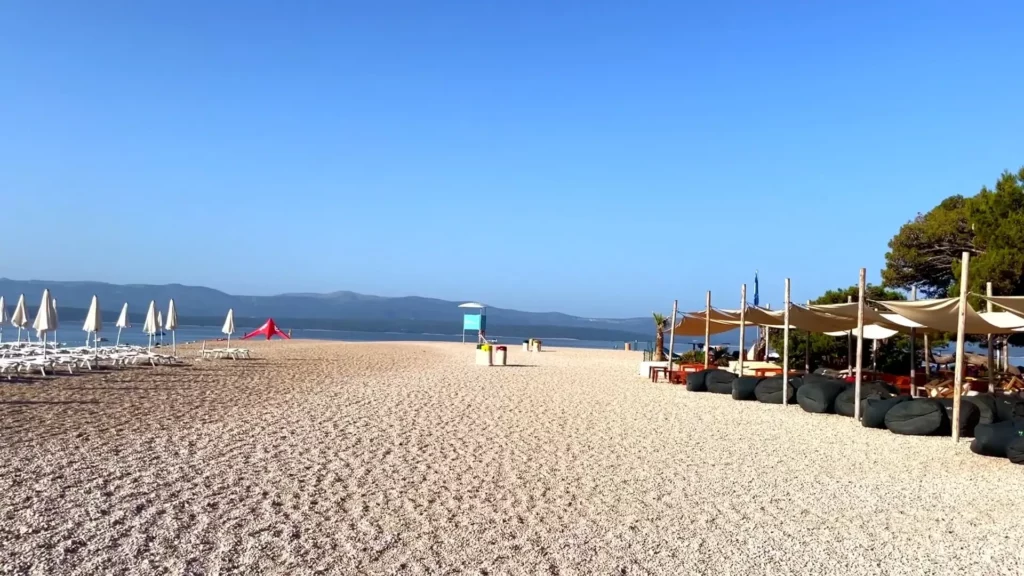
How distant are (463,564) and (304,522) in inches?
49.7

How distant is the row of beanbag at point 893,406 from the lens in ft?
26.9

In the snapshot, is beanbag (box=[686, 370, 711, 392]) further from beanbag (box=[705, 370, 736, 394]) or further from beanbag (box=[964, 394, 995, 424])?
beanbag (box=[964, 394, 995, 424])

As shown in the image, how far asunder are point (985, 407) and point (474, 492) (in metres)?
7.04

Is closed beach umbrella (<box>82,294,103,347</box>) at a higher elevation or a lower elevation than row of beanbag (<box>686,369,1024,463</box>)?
higher

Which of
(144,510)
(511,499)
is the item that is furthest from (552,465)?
(144,510)

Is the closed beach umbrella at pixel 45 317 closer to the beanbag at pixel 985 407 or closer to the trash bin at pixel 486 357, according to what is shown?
the trash bin at pixel 486 357

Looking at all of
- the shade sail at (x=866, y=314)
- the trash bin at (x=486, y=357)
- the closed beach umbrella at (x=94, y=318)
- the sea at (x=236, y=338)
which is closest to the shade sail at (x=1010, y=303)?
the shade sail at (x=866, y=314)

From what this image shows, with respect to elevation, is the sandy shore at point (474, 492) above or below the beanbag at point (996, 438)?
below

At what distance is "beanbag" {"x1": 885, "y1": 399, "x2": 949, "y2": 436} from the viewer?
9773 millimetres

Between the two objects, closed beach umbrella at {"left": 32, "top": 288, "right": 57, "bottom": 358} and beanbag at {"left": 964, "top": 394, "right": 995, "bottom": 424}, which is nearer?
beanbag at {"left": 964, "top": 394, "right": 995, "bottom": 424}

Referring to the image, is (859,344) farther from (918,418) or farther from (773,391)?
(773,391)

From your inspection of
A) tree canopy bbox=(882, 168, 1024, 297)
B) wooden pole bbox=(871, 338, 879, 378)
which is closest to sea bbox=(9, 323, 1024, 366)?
wooden pole bbox=(871, 338, 879, 378)

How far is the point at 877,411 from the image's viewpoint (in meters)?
10.5

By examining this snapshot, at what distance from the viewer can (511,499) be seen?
5969mm
